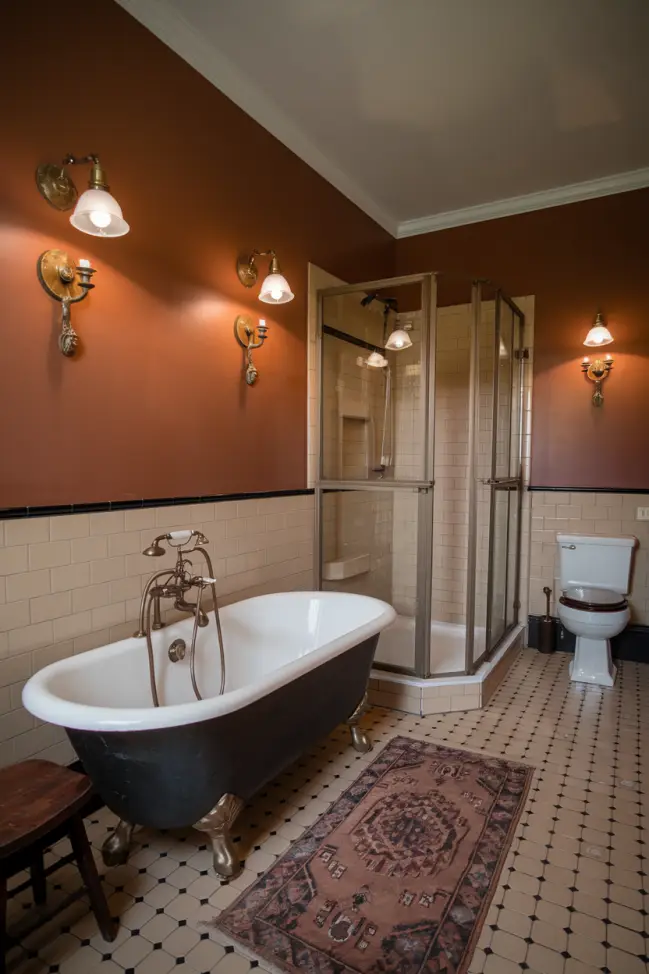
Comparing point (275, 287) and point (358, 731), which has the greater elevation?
point (275, 287)

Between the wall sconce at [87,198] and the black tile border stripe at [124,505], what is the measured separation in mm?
940

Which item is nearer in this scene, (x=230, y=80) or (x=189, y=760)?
(x=189, y=760)

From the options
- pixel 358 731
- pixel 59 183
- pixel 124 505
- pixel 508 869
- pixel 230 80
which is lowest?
pixel 508 869

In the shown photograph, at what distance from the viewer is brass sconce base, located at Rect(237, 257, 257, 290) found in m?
2.78

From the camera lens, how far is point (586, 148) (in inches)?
130

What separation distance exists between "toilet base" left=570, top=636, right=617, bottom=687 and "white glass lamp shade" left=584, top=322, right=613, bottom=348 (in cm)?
187

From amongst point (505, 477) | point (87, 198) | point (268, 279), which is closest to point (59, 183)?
point (87, 198)

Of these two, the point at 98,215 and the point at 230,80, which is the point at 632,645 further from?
the point at 230,80

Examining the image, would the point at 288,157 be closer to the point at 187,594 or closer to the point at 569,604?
the point at 187,594

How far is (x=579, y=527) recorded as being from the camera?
12.6 ft

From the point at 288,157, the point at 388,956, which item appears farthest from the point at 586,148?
the point at 388,956

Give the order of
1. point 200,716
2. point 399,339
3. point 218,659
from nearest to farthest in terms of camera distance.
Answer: point 200,716, point 218,659, point 399,339

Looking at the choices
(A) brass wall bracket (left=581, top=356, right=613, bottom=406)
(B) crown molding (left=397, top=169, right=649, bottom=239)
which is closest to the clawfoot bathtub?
(A) brass wall bracket (left=581, top=356, right=613, bottom=406)

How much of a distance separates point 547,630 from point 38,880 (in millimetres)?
3302
